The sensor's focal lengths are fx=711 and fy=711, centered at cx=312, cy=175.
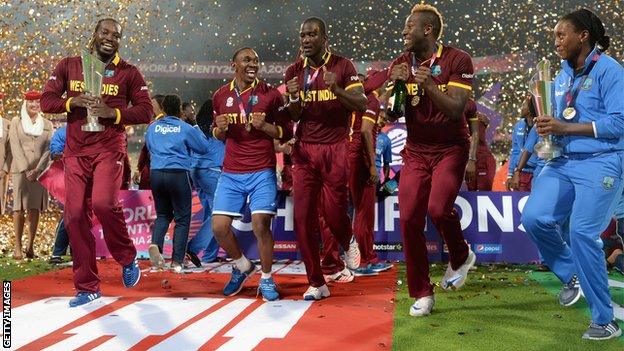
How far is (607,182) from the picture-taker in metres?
4.16

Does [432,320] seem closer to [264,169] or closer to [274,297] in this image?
[274,297]

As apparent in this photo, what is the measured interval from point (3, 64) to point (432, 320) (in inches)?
493

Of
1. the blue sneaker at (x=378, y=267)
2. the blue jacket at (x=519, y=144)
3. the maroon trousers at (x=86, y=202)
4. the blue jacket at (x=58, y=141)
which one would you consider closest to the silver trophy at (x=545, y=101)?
the maroon trousers at (x=86, y=202)

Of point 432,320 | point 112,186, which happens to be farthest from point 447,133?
point 112,186

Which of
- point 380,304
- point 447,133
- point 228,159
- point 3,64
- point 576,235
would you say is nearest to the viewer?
point 576,235

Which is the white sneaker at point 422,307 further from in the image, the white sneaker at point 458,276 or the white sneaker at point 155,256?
the white sneaker at point 155,256

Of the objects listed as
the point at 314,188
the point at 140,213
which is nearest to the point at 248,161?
the point at 314,188

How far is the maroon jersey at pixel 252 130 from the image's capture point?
5.73 metres

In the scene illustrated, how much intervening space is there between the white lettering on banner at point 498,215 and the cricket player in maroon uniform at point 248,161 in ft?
11.0

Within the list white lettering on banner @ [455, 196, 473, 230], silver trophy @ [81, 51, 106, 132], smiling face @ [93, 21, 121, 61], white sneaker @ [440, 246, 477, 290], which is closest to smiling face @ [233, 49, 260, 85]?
smiling face @ [93, 21, 121, 61]

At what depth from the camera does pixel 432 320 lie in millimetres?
4730

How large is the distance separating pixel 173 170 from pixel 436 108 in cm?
350

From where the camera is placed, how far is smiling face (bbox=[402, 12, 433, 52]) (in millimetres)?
4918

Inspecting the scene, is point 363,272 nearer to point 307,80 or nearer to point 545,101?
point 307,80
